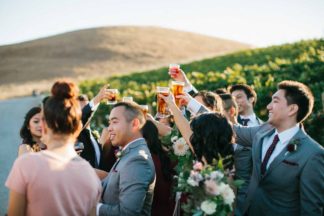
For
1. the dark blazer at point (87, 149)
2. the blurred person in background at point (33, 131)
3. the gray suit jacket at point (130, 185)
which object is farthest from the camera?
the dark blazer at point (87, 149)

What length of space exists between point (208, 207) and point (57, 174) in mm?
1382

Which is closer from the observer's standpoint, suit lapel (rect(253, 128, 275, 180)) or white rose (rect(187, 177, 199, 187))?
Answer: white rose (rect(187, 177, 199, 187))

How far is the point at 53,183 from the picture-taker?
3332 mm

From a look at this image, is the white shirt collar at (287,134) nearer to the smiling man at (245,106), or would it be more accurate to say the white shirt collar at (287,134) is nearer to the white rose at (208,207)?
the white rose at (208,207)

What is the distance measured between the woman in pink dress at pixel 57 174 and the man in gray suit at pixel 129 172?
71 centimetres

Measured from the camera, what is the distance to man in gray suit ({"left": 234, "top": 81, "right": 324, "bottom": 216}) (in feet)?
14.8

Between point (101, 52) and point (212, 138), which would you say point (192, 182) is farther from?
point (101, 52)

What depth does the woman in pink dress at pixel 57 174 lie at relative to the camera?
3227 millimetres

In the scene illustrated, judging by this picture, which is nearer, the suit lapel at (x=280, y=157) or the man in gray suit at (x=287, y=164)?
the man in gray suit at (x=287, y=164)

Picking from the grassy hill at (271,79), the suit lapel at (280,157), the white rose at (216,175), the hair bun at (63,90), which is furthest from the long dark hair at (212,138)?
the grassy hill at (271,79)

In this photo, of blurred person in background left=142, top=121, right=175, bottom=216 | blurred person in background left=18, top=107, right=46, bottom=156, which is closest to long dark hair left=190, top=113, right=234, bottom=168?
blurred person in background left=142, top=121, right=175, bottom=216

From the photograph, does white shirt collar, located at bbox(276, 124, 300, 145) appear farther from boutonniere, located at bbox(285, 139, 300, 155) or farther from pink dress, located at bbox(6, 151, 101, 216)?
pink dress, located at bbox(6, 151, 101, 216)

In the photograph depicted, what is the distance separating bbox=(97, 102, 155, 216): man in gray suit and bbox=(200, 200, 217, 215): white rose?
2.37 ft

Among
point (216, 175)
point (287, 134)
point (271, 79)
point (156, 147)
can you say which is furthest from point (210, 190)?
point (271, 79)
